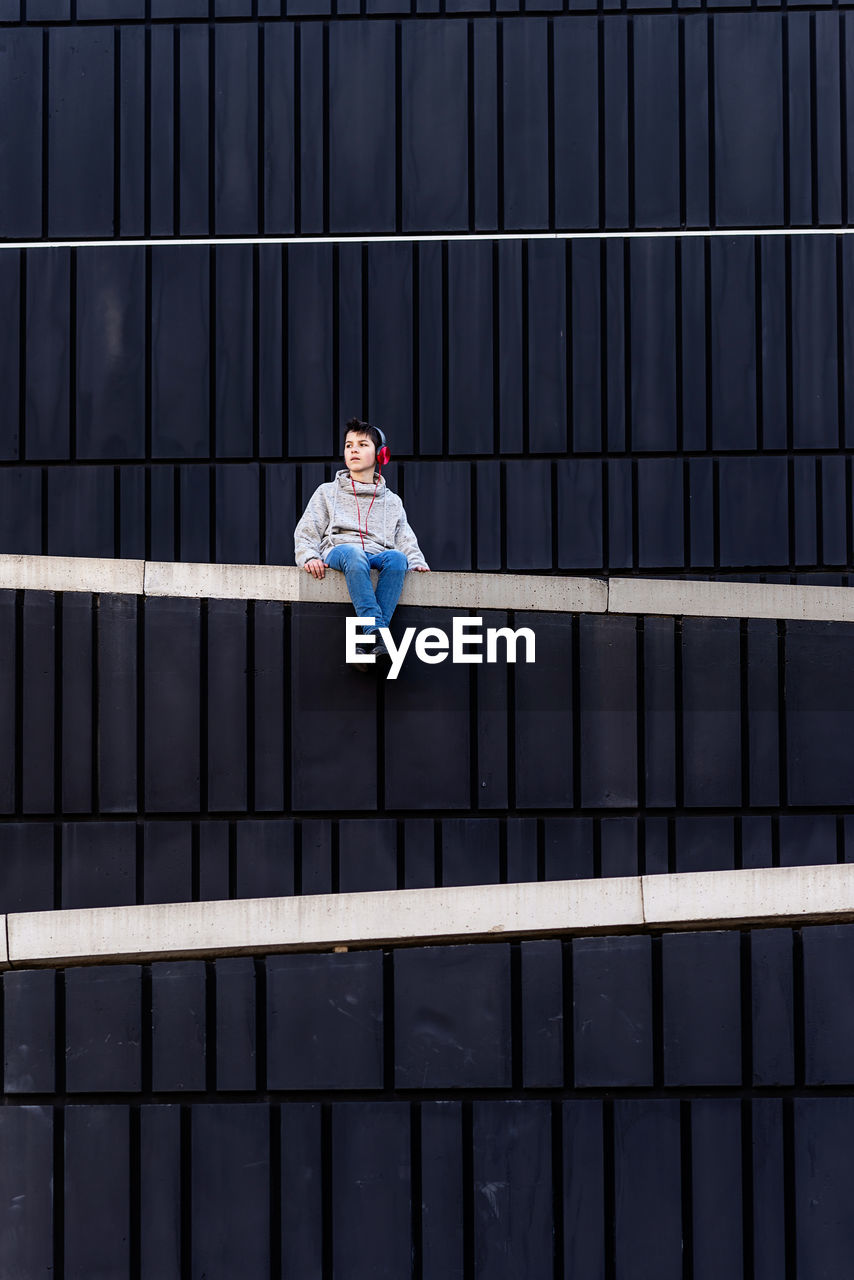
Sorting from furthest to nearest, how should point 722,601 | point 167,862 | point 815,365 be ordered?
point 815,365
point 722,601
point 167,862

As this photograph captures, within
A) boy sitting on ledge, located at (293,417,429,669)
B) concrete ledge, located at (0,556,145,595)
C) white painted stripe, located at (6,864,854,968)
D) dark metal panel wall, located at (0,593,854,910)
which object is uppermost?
boy sitting on ledge, located at (293,417,429,669)

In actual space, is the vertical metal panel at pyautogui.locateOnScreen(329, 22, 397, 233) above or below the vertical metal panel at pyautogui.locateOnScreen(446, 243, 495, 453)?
above

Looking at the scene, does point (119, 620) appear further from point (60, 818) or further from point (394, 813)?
point (394, 813)

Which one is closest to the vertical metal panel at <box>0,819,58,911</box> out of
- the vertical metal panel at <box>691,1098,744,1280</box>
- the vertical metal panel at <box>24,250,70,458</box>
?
the vertical metal panel at <box>24,250,70,458</box>

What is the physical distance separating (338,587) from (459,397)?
233cm

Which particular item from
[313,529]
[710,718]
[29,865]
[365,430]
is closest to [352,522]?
[313,529]

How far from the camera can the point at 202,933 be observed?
22.9 feet

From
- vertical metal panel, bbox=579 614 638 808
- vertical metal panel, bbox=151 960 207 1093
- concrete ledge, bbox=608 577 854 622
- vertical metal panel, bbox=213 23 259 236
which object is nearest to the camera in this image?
vertical metal panel, bbox=151 960 207 1093

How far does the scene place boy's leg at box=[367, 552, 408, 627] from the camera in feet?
23.0

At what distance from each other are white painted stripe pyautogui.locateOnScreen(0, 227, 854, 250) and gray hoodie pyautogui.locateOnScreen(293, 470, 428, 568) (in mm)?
2410

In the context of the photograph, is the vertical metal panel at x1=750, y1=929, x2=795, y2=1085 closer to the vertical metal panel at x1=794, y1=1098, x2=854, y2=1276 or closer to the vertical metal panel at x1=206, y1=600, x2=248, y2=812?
the vertical metal panel at x1=794, y1=1098, x2=854, y2=1276

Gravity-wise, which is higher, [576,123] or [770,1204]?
[576,123]

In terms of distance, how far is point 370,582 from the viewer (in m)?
7.04

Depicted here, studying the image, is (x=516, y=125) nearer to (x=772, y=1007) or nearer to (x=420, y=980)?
(x=420, y=980)
